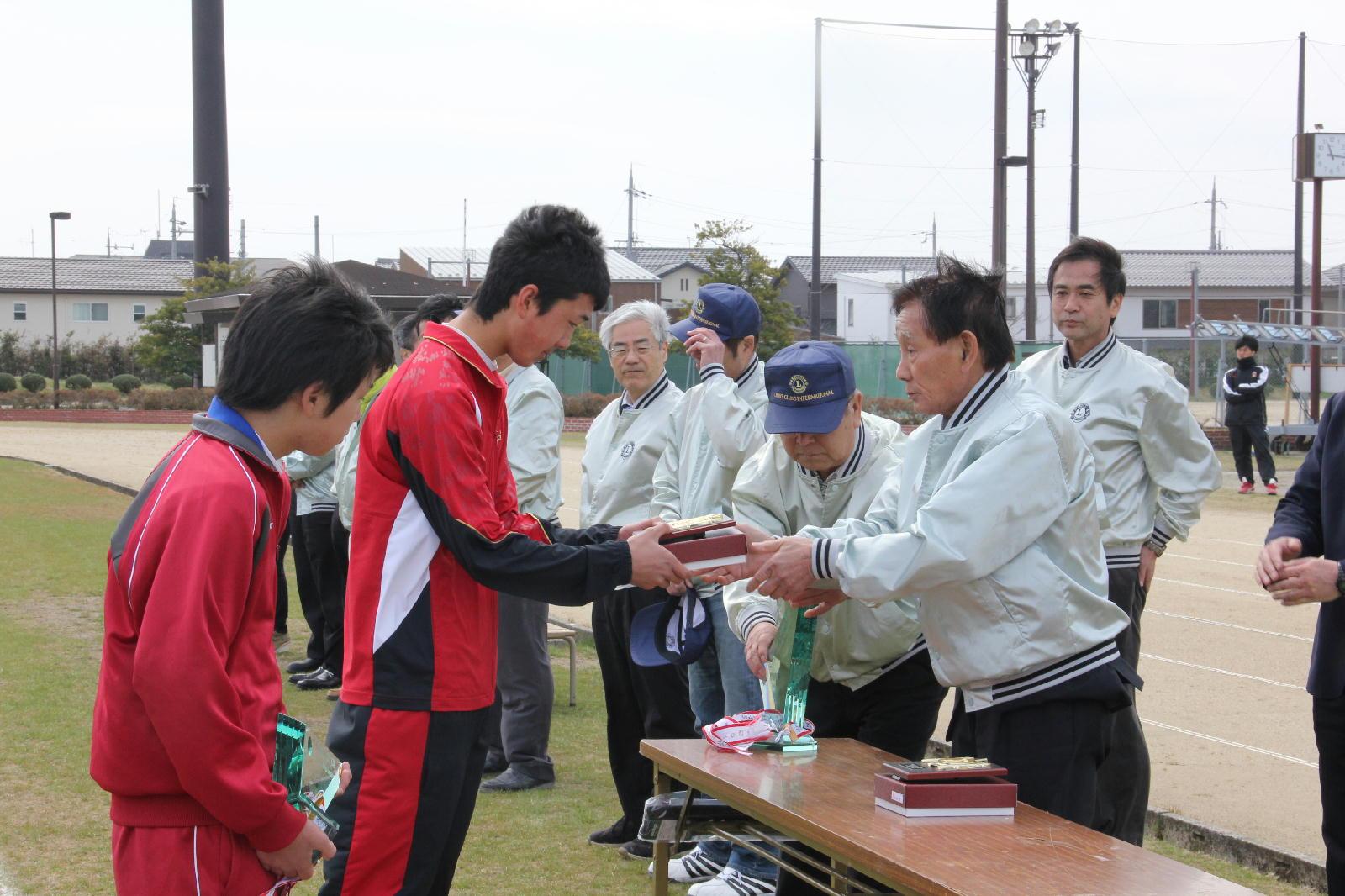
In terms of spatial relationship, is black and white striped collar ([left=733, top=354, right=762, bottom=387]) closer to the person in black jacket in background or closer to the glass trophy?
the glass trophy

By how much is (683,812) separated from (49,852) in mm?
2788

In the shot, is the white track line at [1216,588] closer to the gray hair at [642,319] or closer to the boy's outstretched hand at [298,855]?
the gray hair at [642,319]

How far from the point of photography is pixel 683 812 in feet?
13.9

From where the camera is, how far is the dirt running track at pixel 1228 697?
590cm

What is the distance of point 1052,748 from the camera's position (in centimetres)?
359

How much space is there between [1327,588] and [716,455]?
242 centimetres

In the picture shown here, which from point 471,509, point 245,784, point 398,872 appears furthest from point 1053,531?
point 245,784

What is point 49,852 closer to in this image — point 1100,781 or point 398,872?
point 398,872

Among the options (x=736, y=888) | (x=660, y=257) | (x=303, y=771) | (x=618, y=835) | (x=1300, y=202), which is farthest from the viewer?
(x=660, y=257)

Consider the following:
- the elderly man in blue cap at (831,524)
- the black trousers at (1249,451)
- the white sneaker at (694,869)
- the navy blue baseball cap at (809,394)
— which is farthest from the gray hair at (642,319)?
the black trousers at (1249,451)

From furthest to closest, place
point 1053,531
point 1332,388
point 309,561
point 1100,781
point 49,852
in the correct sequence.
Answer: point 1332,388, point 309,561, point 49,852, point 1100,781, point 1053,531

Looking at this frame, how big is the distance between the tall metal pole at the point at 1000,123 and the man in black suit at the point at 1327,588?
859 inches

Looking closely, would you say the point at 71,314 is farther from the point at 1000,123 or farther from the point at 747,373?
the point at 747,373

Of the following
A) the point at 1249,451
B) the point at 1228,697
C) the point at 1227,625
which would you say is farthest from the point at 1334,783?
the point at 1249,451
